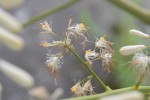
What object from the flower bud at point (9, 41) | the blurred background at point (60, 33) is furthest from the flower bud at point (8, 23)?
the blurred background at point (60, 33)

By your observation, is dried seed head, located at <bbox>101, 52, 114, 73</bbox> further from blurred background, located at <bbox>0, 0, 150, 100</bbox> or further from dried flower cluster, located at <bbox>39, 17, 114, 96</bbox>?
blurred background, located at <bbox>0, 0, 150, 100</bbox>

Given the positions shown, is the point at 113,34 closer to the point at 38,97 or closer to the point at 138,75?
the point at 38,97

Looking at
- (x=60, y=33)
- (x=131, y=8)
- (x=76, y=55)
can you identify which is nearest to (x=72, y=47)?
(x=76, y=55)

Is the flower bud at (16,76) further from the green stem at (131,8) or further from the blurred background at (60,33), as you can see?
the blurred background at (60,33)

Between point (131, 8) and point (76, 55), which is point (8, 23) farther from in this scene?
point (131, 8)

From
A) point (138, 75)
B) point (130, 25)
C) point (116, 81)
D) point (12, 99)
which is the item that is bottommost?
point (138, 75)

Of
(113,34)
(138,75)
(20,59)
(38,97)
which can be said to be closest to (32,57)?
(20,59)

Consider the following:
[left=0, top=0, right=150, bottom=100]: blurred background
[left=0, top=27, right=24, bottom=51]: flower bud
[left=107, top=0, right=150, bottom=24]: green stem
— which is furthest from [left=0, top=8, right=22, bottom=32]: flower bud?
[left=0, top=0, right=150, bottom=100]: blurred background
